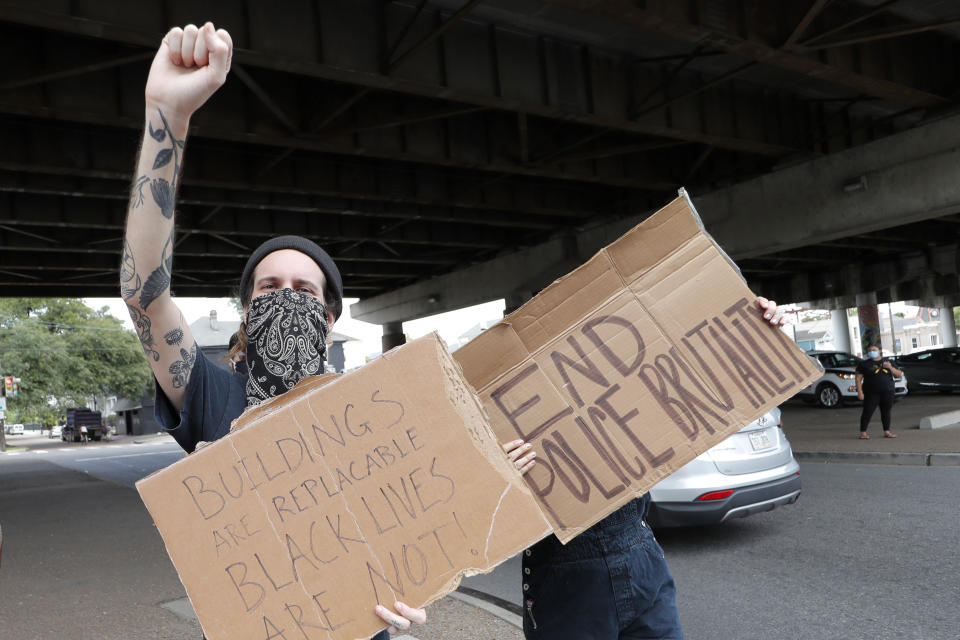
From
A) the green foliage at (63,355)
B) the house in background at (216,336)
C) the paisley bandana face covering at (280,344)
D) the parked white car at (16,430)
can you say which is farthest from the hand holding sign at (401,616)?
the parked white car at (16,430)

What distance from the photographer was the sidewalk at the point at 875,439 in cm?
1127

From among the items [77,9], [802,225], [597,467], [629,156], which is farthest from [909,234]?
[597,467]

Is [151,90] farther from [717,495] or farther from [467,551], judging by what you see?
[717,495]

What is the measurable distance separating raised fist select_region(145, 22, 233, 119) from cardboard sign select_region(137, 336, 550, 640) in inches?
29.2

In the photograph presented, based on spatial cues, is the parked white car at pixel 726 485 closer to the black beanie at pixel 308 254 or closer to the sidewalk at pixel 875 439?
the black beanie at pixel 308 254

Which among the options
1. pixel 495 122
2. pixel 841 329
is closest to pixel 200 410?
pixel 495 122

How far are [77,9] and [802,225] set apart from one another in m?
13.4

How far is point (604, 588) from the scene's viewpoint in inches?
86.9

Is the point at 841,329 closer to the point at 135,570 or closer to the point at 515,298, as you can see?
the point at 515,298

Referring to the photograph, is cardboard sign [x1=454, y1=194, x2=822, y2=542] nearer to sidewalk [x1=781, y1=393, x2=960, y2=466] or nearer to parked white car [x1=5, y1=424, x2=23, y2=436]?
sidewalk [x1=781, y1=393, x2=960, y2=466]

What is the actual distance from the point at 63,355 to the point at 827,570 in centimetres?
5318

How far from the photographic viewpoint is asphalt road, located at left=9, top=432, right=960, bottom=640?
4.77m

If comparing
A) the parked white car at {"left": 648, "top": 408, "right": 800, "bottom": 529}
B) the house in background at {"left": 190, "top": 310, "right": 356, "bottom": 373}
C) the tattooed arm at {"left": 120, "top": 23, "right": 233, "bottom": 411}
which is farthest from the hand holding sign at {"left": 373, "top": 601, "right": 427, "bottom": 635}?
the house in background at {"left": 190, "top": 310, "right": 356, "bottom": 373}

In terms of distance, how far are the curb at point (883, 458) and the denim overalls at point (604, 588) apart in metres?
10.4
